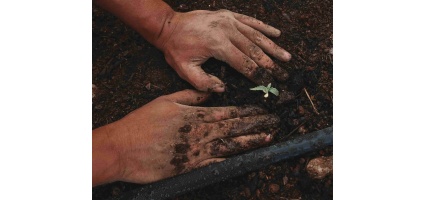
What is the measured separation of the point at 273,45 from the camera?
6.35 feet

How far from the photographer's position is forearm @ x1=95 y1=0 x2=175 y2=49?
1878 mm

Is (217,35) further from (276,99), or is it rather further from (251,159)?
(251,159)

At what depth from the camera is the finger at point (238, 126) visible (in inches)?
70.1

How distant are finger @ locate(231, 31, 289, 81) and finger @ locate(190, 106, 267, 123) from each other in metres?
0.18

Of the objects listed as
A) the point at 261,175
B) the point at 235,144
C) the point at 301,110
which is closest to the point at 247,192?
the point at 261,175

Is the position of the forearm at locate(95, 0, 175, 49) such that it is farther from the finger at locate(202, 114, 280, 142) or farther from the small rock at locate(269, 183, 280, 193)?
the small rock at locate(269, 183, 280, 193)

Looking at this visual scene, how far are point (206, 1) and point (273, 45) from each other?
483 millimetres

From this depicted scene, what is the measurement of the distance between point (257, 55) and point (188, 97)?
0.37 m

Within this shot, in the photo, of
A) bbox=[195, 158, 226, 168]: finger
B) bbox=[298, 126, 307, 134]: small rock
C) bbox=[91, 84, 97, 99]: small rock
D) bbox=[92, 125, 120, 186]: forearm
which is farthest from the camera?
bbox=[91, 84, 97, 99]: small rock

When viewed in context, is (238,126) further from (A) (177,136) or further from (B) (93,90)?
(B) (93,90)

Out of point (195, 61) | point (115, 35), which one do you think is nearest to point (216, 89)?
point (195, 61)

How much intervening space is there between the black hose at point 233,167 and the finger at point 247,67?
31cm

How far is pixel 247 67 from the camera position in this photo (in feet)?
6.16

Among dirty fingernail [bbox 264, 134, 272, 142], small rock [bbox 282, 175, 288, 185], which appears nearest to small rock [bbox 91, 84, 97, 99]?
dirty fingernail [bbox 264, 134, 272, 142]
